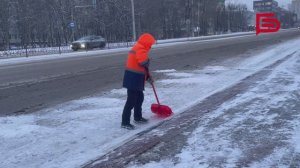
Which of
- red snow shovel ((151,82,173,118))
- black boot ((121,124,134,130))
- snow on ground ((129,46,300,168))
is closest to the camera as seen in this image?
snow on ground ((129,46,300,168))

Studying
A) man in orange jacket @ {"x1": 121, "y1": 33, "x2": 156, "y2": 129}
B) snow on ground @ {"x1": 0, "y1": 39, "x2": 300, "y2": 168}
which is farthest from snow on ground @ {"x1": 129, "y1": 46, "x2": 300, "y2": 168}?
man in orange jacket @ {"x1": 121, "y1": 33, "x2": 156, "y2": 129}

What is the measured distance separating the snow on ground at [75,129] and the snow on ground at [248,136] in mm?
169

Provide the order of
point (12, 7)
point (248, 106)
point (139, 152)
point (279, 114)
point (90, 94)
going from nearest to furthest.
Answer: point (139, 152) → point (279, 114) → point (248, 106) → point (90, 94) → point (12, 7)

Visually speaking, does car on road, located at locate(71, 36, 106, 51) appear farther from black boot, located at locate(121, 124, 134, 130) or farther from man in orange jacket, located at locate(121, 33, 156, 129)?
black boot, located at locate(121, 124, 134, 130)

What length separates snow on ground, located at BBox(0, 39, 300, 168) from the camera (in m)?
5.18

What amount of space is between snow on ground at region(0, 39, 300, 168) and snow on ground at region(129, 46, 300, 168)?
17 cm

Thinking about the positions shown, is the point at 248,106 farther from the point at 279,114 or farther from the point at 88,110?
the point at 88,110

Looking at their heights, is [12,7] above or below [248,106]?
above

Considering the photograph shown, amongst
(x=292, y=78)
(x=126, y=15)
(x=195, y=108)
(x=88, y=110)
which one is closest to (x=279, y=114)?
(x=195, y=108)

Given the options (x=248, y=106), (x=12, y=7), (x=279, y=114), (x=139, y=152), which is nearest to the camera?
(x=139, y=152)

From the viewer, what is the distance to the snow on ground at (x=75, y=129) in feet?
17.0

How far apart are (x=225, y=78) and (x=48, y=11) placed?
4883 cm

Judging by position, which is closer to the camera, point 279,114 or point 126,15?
point 279,114

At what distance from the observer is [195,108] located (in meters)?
7.88
